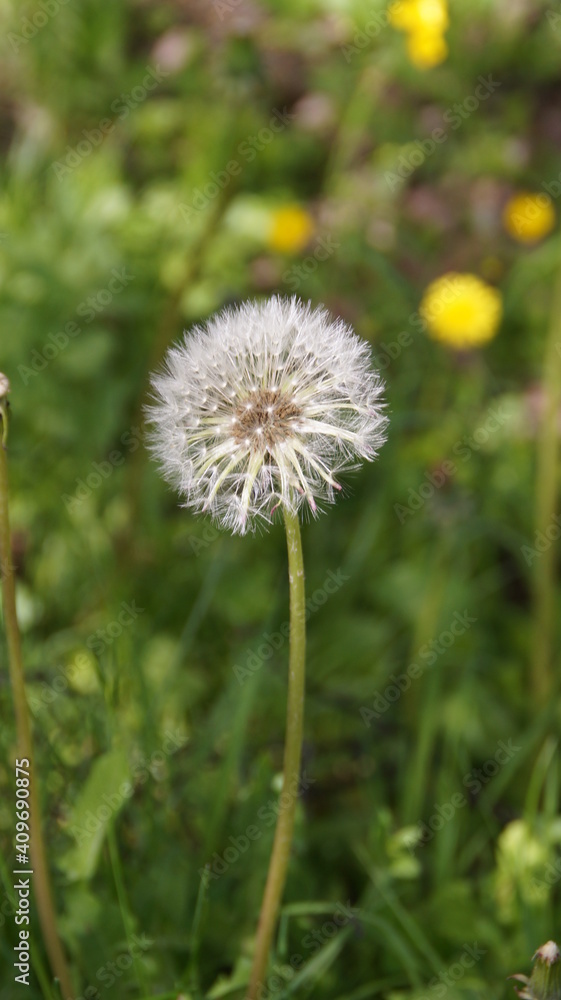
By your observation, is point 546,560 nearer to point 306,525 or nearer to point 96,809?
point 306,525

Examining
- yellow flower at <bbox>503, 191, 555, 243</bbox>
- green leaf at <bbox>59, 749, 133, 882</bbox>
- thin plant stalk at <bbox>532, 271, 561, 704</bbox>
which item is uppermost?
yellow flower at <bbox>503, 191, 555, 243</bbox>

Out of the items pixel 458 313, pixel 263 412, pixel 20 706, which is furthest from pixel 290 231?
pixel 20 706

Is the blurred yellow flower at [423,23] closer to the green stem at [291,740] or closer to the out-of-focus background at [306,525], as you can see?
the out-of-focus background at [306,525]

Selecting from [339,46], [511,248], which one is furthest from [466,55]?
[511,248]

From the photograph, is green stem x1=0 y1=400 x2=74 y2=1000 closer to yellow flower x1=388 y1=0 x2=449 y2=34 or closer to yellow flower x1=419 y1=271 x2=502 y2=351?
yellow flower x1=419 y1=271 x2=502 y2=351

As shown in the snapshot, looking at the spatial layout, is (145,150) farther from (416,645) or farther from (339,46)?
(416,645)

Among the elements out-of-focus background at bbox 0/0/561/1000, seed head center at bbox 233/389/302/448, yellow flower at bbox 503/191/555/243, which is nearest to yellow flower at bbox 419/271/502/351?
out-of-focus background at bbox 0/0/561/1000
